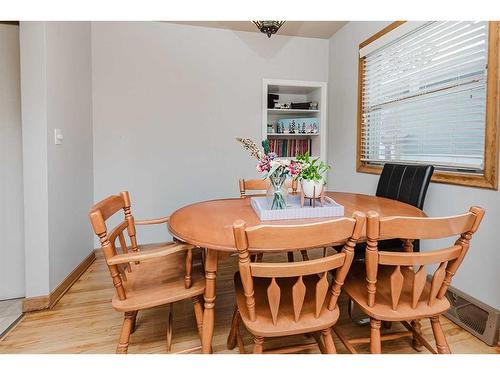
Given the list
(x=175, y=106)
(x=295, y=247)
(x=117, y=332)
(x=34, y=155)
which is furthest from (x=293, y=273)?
(x=175, y=106)

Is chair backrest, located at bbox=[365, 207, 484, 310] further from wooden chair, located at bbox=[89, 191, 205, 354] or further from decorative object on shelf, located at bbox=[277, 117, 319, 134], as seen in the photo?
decorative object on shelf, located at bbox=[277, 117, 319, 134]

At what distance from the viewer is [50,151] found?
1.94 meters

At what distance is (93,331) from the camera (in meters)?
1.70

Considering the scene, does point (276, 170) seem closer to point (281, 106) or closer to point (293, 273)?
point (293, 273)

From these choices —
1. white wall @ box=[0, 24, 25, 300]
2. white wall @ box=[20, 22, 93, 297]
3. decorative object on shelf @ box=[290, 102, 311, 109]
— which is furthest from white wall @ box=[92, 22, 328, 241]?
white wall @ box=[0, 24, 25, 300]

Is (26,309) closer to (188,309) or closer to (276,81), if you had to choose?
(188,309)

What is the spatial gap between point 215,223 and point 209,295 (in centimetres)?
33

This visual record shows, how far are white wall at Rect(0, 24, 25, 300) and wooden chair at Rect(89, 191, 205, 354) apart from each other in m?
1.03

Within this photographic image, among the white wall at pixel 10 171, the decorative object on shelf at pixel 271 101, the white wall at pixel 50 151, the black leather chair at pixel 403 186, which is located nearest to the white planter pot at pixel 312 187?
the black leather chair at pixel 403 186

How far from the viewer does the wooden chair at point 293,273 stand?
94 cm

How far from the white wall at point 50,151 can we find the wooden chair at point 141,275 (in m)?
0.76
